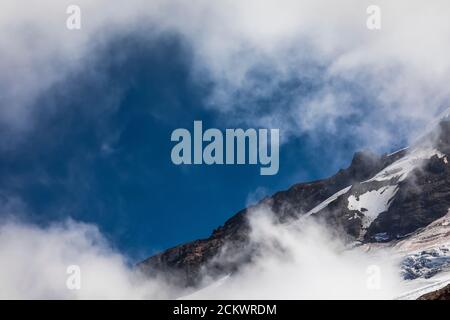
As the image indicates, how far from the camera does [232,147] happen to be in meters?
78.4
